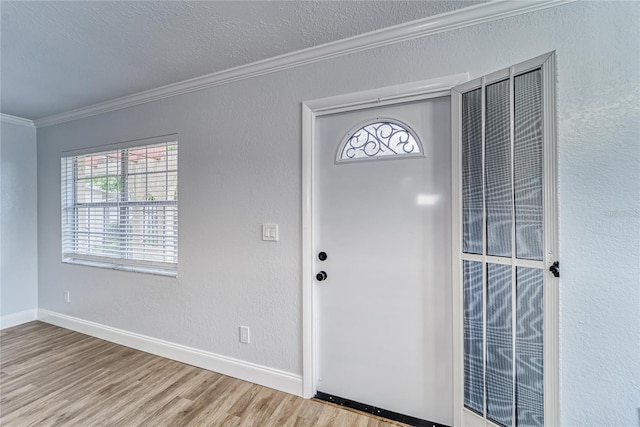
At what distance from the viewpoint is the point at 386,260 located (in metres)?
1.73

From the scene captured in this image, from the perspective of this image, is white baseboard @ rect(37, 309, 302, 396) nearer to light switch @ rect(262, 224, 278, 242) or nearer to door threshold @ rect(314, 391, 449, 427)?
door threshold @ rect(314, 391, 449, 427)

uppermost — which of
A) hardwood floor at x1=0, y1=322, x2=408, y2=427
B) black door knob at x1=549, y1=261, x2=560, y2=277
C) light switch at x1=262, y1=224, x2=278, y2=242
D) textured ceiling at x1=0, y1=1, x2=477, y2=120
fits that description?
textured ceiling at x1=0, y1=1, x2=477, y2=120

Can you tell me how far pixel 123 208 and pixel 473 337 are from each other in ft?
10.5

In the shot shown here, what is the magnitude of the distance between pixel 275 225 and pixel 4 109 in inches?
133

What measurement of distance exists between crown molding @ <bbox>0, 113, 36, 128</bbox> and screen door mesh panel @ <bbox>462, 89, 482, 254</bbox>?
459 cm

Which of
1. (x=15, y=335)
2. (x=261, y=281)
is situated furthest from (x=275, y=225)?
(x=15, y=335)

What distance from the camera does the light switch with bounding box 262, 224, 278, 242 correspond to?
6.49 ft

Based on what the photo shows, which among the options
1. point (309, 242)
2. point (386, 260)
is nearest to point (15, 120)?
point (309, 242)

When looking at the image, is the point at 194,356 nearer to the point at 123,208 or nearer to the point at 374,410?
the point at 374,410

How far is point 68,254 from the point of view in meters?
3.06

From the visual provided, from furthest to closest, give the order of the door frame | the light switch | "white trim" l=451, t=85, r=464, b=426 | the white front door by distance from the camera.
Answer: the light switch < the door frame < the white front door < "white trim" l=451, t=85, r=464, b=426

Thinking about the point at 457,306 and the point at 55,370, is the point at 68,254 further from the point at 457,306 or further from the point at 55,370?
the point at 457,306

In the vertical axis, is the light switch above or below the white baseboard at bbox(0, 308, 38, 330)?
above

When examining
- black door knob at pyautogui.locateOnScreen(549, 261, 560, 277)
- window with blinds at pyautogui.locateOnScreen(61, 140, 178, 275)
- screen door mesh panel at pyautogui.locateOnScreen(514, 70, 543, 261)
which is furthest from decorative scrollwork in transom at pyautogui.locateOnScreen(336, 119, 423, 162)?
window with blinds at pyautogui.locateOnScreen(61, 140, 178, 275)
